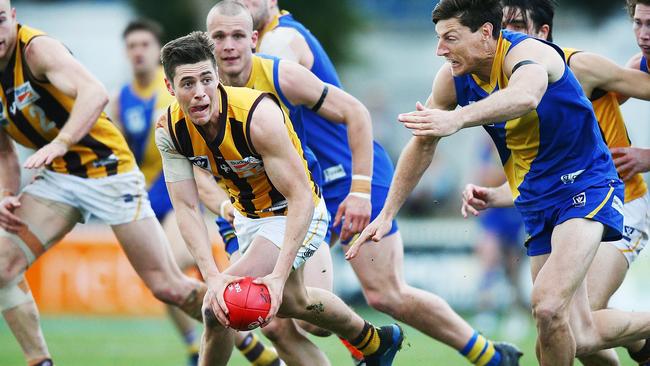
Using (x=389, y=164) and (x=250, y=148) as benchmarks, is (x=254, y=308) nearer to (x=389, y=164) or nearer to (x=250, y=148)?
(x=250, y=148)

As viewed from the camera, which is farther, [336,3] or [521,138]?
[336,3]

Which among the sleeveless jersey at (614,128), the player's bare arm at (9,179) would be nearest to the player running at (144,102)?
the player's bare arm at (9,179)

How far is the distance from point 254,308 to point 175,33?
2206cm

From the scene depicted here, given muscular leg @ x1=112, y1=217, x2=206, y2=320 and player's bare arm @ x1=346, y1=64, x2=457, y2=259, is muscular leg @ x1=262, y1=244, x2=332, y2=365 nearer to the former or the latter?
player's bare arm @ x1=346, y1=64, x2=457, y2=259

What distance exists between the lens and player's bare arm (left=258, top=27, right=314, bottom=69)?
7.08m

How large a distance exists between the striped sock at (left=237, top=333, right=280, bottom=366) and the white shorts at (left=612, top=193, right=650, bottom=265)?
266 cm

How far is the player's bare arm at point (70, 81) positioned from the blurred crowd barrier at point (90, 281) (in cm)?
710

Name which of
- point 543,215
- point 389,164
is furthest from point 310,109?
point 543,215

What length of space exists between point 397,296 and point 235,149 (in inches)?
73.8

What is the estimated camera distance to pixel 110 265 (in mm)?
13828

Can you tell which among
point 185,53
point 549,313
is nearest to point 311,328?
point 549,313

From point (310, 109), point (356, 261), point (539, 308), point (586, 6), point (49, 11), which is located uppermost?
point (310, 109)

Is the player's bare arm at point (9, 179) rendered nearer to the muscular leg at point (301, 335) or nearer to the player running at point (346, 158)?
the player running at point (346, 158)

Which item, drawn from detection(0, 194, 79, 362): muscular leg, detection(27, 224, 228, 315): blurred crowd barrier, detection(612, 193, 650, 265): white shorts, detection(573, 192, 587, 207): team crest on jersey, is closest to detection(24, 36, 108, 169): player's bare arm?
detection(0, 194, 79, 362): muscular leg
